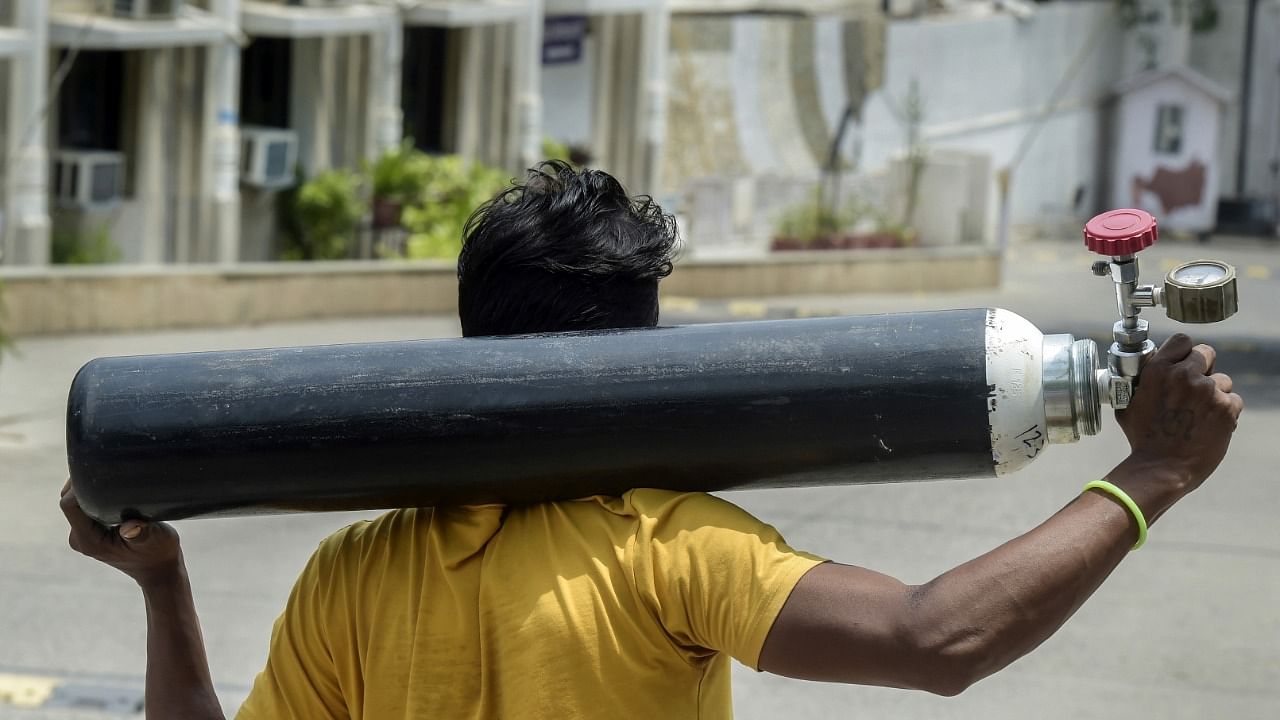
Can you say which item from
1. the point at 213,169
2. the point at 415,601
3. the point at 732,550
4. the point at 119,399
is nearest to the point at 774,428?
the point at 732,550

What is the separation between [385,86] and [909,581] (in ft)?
34.8

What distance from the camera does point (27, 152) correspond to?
12422mm

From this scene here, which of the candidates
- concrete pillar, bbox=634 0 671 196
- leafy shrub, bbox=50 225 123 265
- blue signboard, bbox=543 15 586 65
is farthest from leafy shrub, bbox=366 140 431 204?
concrete pillar, bbox=634 0 671 196

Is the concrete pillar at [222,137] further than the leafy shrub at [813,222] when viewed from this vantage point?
No

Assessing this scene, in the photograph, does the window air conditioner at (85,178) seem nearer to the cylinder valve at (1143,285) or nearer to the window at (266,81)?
the window at (266,81)

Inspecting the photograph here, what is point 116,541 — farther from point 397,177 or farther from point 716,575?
point 397,177

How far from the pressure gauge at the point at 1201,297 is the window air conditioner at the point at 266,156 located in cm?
1349

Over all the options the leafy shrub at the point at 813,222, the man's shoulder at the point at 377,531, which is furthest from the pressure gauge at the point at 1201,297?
the leafy shrub at the point at 813,222

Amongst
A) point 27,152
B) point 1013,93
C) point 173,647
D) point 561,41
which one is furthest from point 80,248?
point 1013,93

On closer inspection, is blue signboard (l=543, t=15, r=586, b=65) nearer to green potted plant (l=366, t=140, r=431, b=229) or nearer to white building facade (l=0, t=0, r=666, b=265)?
Answer: white building facade (l=0, t=0, r=666, b=265)

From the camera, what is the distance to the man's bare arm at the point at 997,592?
5.32 ft

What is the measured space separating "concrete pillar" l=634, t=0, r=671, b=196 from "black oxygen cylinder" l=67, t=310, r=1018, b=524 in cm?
1800

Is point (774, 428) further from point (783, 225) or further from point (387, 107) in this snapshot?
point (783, 225)

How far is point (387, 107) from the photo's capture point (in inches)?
631
